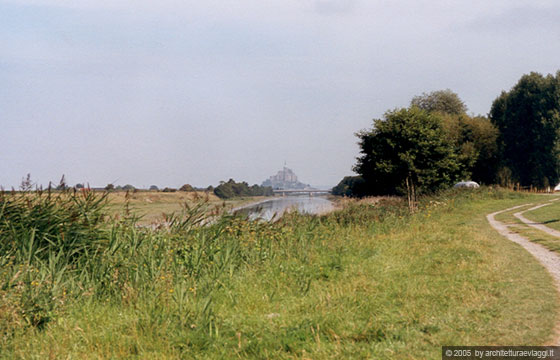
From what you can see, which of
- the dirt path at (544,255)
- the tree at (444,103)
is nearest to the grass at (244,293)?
the dirt path at (544,255)

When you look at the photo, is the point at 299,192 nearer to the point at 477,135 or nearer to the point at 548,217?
the point at 477,135

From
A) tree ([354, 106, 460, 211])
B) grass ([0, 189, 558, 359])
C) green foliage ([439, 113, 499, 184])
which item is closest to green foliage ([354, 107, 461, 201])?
tree ([354, 106, 460, 211])

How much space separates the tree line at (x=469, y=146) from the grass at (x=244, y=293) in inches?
966

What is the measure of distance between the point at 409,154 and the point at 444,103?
34643 millimetres

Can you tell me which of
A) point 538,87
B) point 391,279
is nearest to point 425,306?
point 391,279

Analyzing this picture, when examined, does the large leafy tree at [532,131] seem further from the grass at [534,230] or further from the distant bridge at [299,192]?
the distant bridge at [299,192]

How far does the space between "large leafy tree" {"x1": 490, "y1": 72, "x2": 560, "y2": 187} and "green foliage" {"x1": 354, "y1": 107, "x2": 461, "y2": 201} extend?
1785 cm

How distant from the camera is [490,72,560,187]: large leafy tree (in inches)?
1916

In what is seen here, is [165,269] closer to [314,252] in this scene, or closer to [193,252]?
[193,252]

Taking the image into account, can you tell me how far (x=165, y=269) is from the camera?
28.1 ft

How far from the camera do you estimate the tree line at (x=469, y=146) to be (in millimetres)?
36031

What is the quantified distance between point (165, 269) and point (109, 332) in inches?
105

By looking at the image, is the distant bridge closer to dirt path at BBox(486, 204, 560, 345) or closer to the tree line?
the tree line

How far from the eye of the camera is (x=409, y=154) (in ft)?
116
